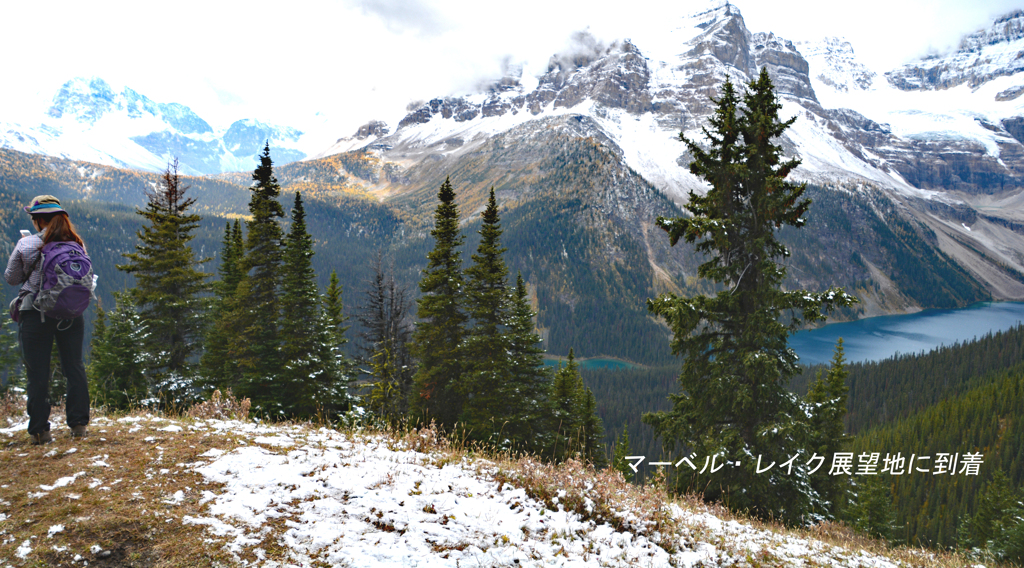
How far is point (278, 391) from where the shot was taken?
22688mm

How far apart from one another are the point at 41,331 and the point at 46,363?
1.69 feet

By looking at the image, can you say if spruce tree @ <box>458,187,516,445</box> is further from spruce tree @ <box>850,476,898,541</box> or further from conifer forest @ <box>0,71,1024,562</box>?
spruce tree @ <box>850,476,898,541</box>

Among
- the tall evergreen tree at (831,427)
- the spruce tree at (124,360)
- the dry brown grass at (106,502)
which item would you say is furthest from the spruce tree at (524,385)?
the spruce tree at (124,360)

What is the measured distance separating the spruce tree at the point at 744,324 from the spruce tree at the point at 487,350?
943 centimetres

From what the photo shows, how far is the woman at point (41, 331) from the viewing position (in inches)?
258

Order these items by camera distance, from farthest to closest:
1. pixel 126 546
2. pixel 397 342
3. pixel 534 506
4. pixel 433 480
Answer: pixel 397 342 → pixel 433 480 → pixel 534 506 → pixel 126 546

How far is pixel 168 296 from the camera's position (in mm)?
22906

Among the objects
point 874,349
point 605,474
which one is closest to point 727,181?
point 605,474

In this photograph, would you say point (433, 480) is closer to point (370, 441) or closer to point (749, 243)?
point (370, 441)

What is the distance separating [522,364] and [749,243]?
42.1 feet

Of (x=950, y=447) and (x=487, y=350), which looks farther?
(x=950, y=447)

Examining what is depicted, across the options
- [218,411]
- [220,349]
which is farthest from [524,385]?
[220,349]

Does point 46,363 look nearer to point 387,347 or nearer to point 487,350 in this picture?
point 487,350

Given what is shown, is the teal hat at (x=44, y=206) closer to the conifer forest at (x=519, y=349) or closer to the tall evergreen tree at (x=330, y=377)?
the conifer forest at (x=519, y=349)
